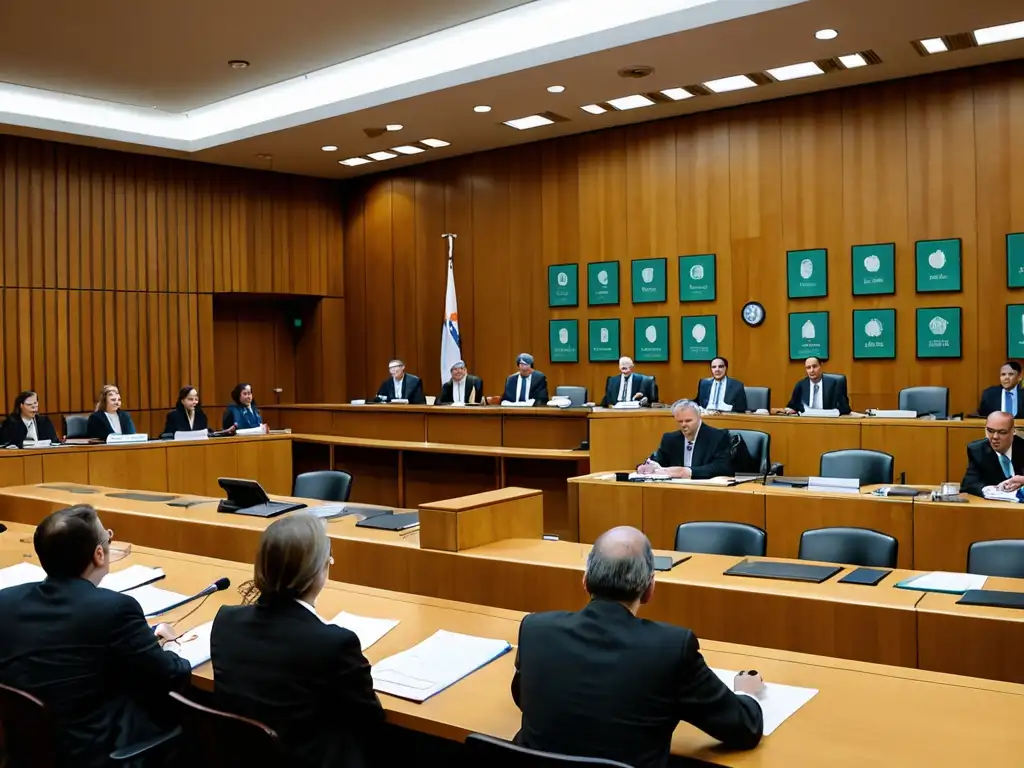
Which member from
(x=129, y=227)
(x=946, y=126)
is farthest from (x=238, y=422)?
(x=946, y=126)

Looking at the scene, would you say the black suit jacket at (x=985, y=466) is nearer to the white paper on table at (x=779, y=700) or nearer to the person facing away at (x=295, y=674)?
the white paper on table at (x=779, y=700)

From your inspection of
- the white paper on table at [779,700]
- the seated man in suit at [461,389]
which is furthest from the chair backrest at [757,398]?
the white paper on table at [779,700]

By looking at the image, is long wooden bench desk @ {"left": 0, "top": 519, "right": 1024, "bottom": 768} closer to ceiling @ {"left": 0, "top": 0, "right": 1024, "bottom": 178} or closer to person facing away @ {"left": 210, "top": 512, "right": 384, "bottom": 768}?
person facing away @ {"left": 210, "top": 512, "right": 384, "bottom": 768}

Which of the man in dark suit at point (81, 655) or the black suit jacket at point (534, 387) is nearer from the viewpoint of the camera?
the man in dark suit at point (81, 655)

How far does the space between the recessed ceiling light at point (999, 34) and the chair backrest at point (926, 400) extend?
3.04m

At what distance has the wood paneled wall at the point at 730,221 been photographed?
882 centimetres

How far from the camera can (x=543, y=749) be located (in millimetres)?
2074

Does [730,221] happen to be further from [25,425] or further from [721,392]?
[25,425]

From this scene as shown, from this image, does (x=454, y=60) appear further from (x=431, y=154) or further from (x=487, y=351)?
(x=487, y=351)

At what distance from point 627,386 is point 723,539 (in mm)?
5579

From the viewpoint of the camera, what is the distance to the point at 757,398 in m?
8.99

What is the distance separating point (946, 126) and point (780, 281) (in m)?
2.14

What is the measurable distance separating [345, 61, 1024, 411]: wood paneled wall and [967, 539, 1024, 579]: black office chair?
579 cm

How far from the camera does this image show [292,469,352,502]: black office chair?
5.81m
